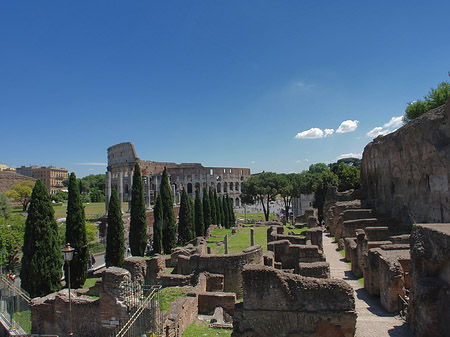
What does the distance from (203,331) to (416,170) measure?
18.7 meters

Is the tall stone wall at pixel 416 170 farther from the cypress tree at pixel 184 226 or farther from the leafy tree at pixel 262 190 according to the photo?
the leafy tree at pixel 262 190

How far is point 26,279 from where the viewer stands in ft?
39.6

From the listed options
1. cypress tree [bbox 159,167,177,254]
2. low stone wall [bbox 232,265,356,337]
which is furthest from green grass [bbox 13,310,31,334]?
cypress tree [bbox 159,167,177,254]

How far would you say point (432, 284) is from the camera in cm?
724

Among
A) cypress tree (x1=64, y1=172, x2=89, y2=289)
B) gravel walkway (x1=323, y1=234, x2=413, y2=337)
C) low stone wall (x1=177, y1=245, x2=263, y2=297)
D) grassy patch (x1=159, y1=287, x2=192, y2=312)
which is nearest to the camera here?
gravel walkway (x1=323, y1=234, x2=413, y2=337)

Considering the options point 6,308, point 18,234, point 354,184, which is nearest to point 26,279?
point 6,308

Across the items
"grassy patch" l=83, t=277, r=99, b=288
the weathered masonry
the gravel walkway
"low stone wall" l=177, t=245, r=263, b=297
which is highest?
the weathered masonry

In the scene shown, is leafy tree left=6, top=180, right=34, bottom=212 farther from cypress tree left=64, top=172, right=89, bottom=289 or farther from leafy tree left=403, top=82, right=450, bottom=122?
leafy tree left=403, top=82, right=450, bottom=122

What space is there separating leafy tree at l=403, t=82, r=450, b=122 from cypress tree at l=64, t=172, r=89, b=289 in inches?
1195

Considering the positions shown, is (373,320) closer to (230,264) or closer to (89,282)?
(230,264)

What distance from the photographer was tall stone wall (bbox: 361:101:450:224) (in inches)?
683

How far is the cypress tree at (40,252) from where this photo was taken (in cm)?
1207

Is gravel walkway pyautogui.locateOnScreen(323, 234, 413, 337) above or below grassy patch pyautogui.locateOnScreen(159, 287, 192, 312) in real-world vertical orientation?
below

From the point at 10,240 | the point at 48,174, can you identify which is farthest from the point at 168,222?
the point at 48,174
